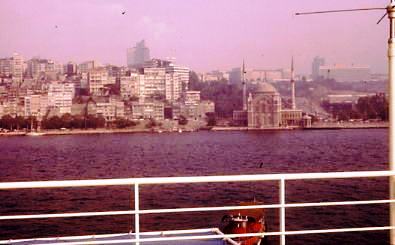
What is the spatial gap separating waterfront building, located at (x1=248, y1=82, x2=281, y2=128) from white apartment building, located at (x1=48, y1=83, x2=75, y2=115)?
1476 inches

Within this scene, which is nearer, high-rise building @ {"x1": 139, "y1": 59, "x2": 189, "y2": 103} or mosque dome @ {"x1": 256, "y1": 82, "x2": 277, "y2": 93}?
mosque dome @ {"x1": 256, "y1": 82, "x2": 277, "y2": 93}

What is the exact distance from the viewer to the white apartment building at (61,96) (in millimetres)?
119750

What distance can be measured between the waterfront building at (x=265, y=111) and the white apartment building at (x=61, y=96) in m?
37.5

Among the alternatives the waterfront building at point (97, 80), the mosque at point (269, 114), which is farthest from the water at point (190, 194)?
the waterfront building at point (97, 80)

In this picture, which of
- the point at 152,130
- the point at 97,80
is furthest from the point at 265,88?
the point at 97,80

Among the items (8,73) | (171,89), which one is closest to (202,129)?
(171,89)

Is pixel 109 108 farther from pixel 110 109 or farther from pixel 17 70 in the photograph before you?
pixel 17 70

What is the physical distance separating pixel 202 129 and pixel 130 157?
57.7m

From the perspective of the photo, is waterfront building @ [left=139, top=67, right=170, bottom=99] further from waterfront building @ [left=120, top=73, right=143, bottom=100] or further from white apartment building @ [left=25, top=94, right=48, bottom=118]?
white apartment building @ [left=25, top=94, right=48, bottom=118]

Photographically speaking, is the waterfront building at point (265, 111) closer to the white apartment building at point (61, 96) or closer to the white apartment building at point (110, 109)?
the white apartment building at point (110, 109)

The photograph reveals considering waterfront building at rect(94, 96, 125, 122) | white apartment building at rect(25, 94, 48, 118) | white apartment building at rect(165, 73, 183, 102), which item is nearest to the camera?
white apartment building at rect(25, 94, 48, 118)

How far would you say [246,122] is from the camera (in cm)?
11775

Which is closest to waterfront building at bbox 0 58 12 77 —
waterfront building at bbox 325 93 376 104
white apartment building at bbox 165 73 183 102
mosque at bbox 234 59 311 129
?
white apartment building at bbox 165 73 183 102

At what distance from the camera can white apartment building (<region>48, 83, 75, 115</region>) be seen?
393 feet
